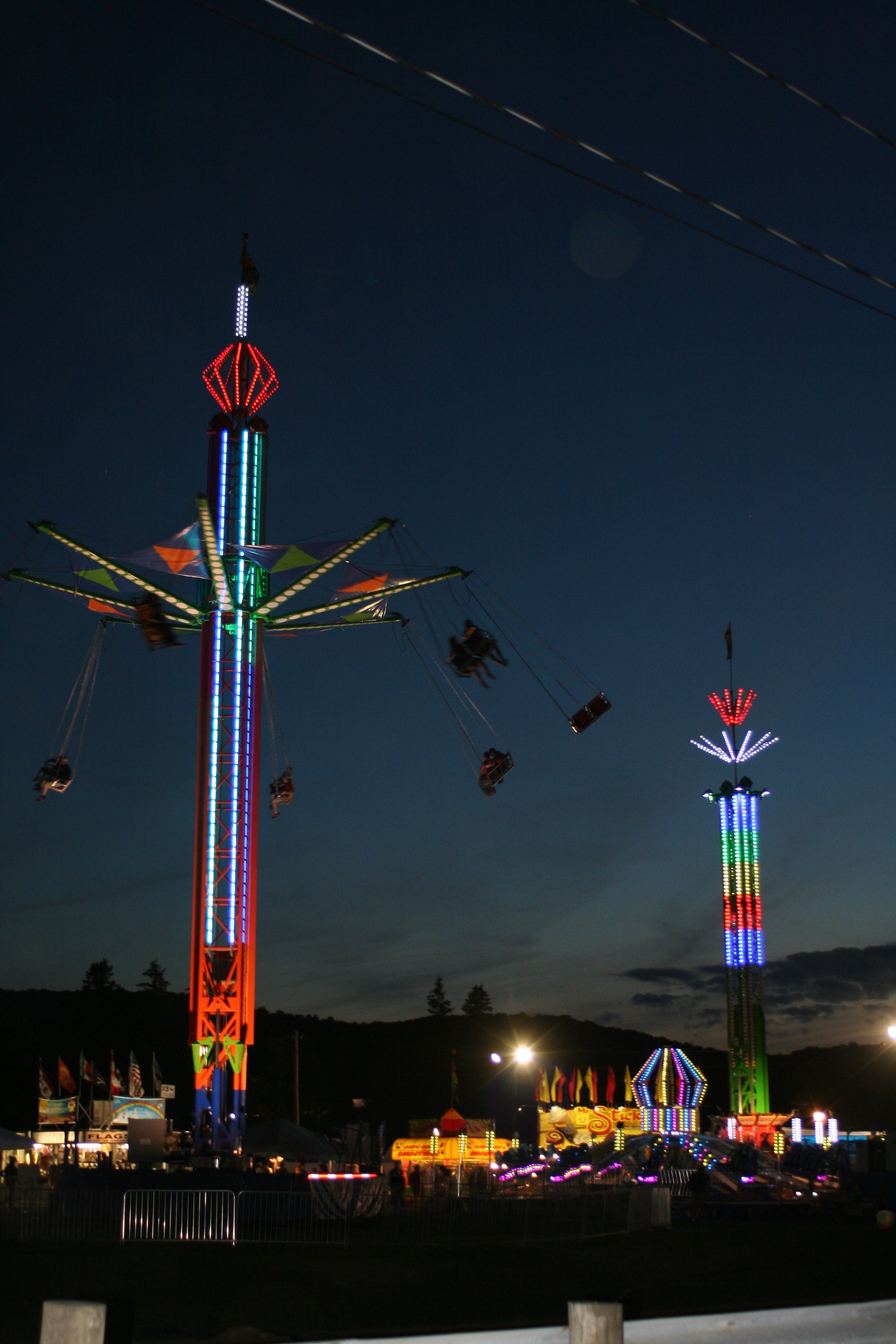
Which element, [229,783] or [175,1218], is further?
[229,783]

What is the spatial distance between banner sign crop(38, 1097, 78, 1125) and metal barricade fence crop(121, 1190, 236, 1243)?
27.7 metres

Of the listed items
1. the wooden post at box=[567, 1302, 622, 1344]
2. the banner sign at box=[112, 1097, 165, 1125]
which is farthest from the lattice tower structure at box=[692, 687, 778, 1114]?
the wooden post at box=[567, 1302, 622, 1344]

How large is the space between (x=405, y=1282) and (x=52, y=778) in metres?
15.2

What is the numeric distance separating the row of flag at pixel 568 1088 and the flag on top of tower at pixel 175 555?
2903cm

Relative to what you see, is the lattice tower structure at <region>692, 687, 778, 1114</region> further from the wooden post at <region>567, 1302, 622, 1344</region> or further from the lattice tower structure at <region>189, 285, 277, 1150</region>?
the wooden post at <region>567, 1302, 622, 1344</region>

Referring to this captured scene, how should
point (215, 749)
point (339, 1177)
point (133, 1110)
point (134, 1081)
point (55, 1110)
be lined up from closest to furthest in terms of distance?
point (339, 1177), point (215, 749), point (133, 1110), point (134, 1081), point (55, 1110)

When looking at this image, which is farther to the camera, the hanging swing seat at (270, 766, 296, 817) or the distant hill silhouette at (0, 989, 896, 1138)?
the distant hill silhouette at (0, 989, 896, 1138)

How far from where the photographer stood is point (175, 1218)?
18.6 meters

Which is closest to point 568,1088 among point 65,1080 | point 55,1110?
point 55,1110

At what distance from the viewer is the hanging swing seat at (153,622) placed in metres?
26.6

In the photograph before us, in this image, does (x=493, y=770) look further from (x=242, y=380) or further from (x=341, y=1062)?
(x=341, y=1062)

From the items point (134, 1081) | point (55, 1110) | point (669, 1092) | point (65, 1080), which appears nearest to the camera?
point (65, 1080)

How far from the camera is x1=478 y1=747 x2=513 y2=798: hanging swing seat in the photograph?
88.5 ft

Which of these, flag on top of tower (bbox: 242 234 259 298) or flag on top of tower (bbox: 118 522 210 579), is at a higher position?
flag on top of tower (bbox: 242 234 259 298)
